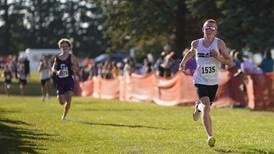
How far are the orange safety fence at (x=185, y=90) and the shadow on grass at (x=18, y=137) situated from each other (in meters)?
8.08

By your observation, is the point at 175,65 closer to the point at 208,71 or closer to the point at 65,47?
the point at 65,47

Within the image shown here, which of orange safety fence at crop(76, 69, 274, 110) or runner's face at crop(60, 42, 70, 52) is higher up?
runner's face at crop(60, 42, 70, 52)

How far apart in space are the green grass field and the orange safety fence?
2338mm

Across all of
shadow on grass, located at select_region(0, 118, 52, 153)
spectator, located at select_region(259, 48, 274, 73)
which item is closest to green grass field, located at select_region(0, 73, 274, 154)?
shadow on grass, located at select_region(0, 118, 52, 153)

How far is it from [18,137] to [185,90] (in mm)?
12201

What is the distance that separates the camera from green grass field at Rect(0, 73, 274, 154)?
1026 cm

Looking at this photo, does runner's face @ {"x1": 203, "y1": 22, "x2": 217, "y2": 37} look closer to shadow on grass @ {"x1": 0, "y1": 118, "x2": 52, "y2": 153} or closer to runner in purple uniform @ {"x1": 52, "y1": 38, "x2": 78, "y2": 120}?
shadow on grass @ {"x1": 0, "y1": 118, "x2": 52, "y2": 153}

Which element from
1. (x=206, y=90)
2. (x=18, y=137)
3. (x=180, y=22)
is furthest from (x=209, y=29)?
(x=180, y=22)

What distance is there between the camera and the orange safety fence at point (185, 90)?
20.4 metres

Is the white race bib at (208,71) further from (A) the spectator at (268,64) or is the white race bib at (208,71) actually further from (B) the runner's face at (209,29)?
(A) the spectator at (268,64)

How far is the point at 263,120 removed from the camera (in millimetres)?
15750

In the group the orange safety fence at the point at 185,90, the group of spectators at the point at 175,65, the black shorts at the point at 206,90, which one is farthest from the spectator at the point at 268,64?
the black shorts at the point at 206,90

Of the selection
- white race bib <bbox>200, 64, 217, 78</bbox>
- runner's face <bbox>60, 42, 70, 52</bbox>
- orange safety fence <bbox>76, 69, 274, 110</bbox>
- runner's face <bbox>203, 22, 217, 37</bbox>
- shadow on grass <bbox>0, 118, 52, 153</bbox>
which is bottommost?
orange safety fence <bbox>76, 69, 274, 110</bbox>

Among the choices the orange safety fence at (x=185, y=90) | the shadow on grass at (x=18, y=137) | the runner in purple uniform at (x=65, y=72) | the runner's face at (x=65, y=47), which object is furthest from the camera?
the orange safety fence at (x=185, y=90)
